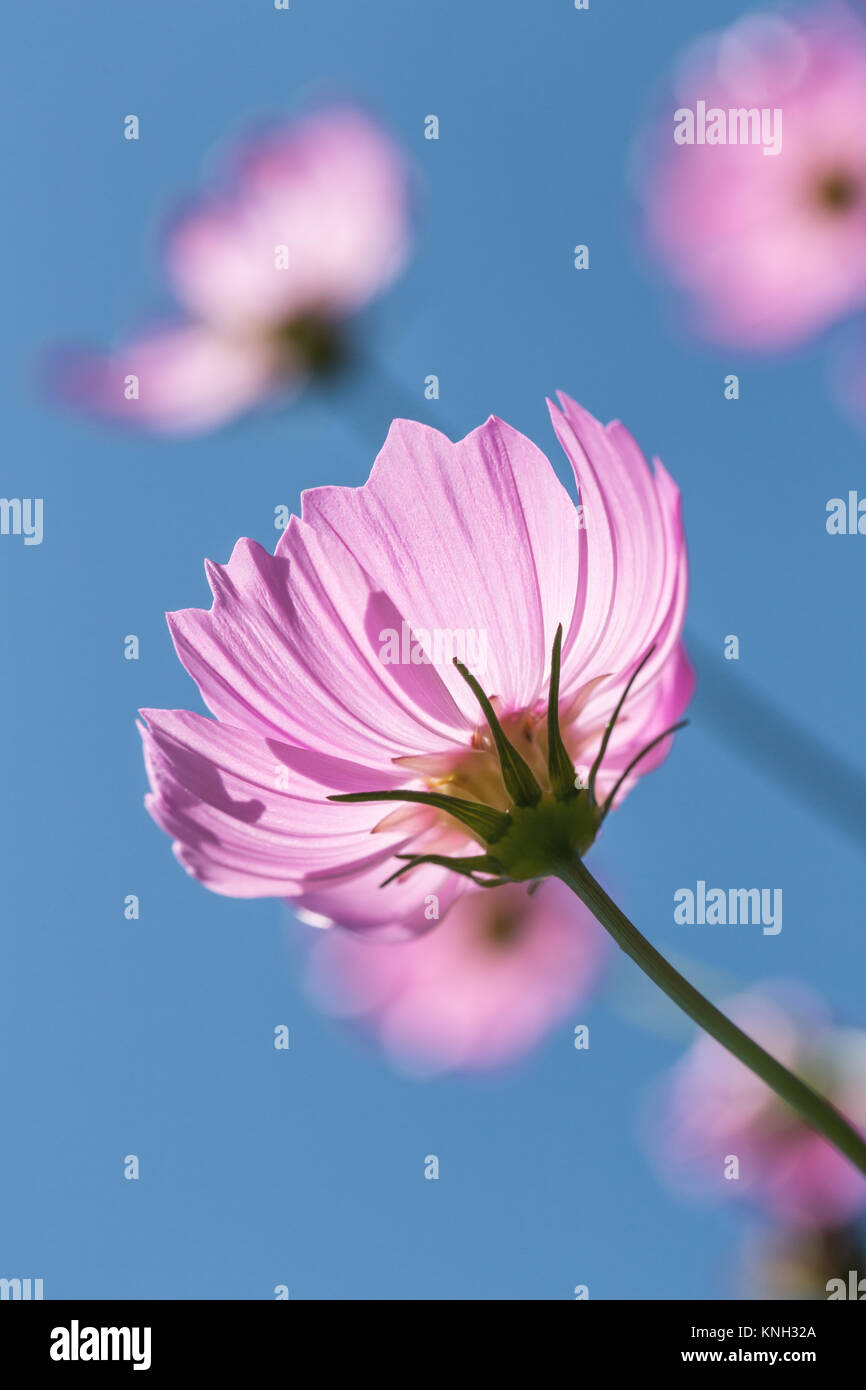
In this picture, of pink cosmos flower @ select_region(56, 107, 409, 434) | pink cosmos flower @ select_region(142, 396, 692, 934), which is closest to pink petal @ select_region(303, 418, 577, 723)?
pink cosmos flower @ select_region(142, 396, 692, 934)

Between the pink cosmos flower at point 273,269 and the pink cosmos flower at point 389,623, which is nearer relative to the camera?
the pink cosmos flower at point 389,623

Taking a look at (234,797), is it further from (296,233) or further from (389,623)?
(296,233)

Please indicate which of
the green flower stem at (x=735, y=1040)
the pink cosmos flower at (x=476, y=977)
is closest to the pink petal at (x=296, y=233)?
the pink cosmos flower at (x=476, y=977)

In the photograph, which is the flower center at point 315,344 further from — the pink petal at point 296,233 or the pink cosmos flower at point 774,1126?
the pink cosmos flower at point 774,1126

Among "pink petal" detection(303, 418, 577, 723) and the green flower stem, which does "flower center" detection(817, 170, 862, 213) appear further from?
the green flower stem
